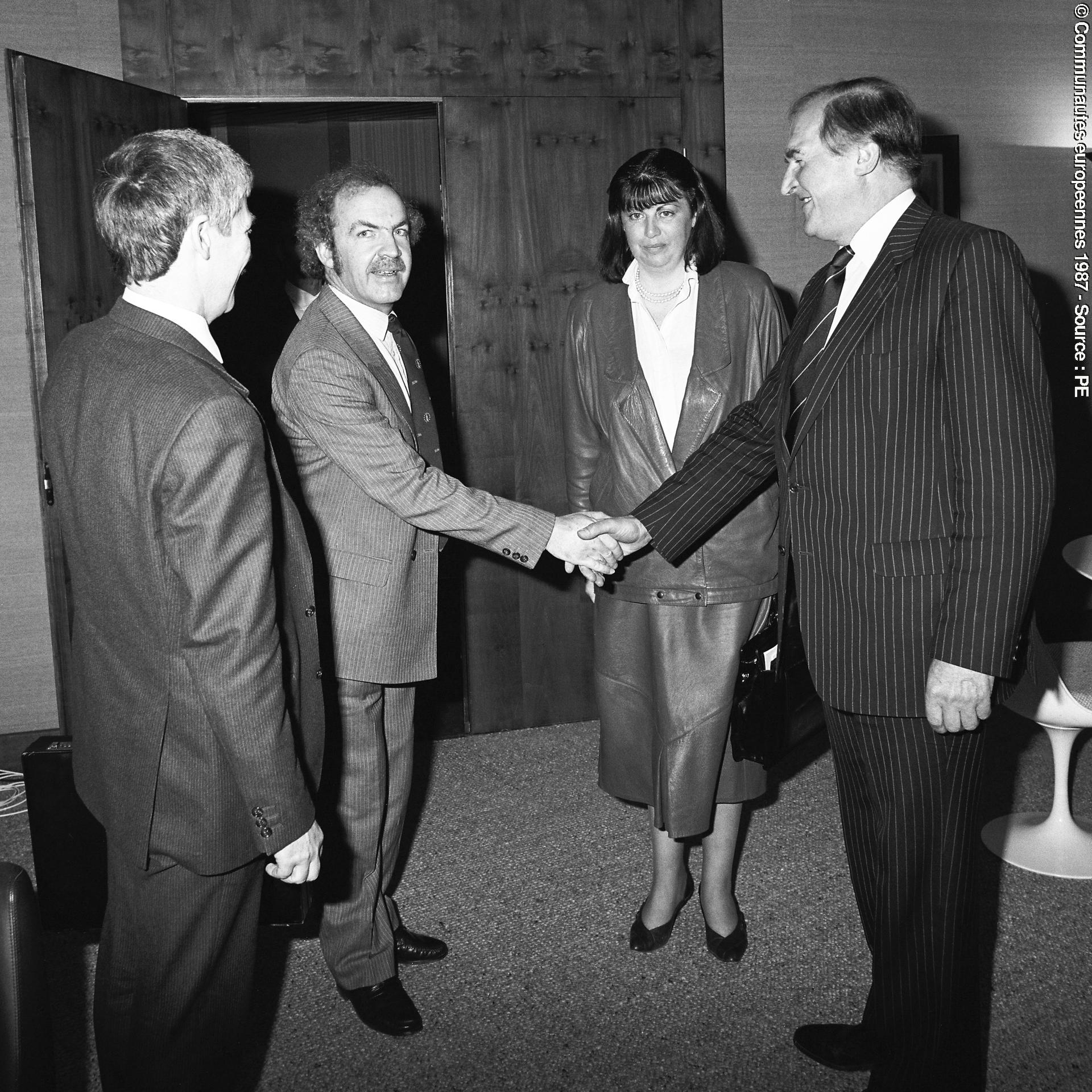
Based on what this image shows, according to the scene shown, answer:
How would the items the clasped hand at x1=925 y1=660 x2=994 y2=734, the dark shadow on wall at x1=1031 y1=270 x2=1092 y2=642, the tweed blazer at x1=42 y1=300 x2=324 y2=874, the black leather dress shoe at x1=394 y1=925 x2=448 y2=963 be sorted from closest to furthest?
the tweed blazer at x1=42 y1=300 x2=324 y2=874 → the clasped hand at x1=925 y1=660 x2=994 y2=734 → the black leather dress shoe at x1=394 y1=925 x2=448 y2=963 → the dark shadow on wall at x1=1031 y1=270 x2=1092 y2=642

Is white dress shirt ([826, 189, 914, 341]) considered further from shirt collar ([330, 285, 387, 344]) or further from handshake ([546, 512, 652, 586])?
shirt collar ([330, 285, 387, 344])

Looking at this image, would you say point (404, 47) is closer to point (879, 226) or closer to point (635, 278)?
point (635, 278)

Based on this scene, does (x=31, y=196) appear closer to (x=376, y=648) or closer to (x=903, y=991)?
(x=376, y=648)

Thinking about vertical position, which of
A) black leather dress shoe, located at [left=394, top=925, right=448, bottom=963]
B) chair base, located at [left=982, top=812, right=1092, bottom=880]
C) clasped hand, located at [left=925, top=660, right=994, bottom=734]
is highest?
clasped hand, located at [left=925, top=660, right=994, bottom=734]

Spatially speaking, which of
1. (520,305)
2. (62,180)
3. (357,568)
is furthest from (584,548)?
(62,180)

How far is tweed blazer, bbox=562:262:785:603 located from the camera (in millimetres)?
2648

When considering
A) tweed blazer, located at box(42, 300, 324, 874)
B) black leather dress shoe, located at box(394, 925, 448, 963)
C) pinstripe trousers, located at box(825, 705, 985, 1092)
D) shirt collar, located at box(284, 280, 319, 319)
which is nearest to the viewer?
tweed blazer, located at box(42, 300, 324, 874)

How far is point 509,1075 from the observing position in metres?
2.29

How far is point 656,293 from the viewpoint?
8.96ft

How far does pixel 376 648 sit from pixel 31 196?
6.31 ft

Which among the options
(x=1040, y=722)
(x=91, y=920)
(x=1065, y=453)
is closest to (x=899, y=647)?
(x=1040, y=722)

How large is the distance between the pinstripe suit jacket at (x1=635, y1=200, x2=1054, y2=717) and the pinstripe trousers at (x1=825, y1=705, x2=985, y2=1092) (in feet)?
0.31

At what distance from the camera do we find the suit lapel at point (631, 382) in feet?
8.75

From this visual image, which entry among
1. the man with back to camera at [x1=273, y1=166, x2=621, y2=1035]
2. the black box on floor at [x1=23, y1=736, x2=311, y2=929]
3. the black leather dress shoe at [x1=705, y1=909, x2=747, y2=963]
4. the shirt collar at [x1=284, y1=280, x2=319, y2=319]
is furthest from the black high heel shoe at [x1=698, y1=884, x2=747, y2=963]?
the shirt collar at [x1=284, y1=280, x2=319, y2=319]
